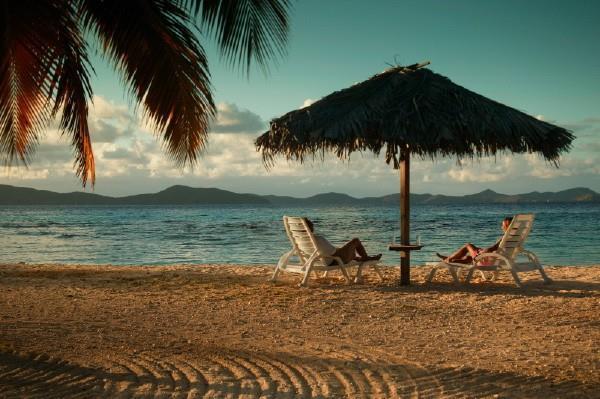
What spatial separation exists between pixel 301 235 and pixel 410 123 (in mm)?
2060

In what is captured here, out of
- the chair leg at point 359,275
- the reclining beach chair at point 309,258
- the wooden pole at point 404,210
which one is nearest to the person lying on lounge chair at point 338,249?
the reclining beach chair at point 309,258

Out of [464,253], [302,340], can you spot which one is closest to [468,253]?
[464,253]

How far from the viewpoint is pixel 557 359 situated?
423 centimetres

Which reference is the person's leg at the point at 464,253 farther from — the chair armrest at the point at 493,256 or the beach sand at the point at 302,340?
the beach sand at the point at 302,340

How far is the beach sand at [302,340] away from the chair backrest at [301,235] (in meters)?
0.49

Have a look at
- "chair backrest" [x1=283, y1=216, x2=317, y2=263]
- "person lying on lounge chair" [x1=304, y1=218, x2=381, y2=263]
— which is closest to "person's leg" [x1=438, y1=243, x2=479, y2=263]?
"person lying on lounge chair" [x1=304, y1=218, x2=381, y2=263]

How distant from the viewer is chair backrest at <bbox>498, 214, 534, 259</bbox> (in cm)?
748

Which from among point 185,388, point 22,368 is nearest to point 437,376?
point 185,388

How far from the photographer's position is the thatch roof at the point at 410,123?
713 centimetres

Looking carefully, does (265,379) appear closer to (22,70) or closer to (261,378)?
(261,378)

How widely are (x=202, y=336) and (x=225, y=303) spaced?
1.73 metres

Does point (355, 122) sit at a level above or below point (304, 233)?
above

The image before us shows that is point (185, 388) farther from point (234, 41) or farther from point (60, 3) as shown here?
point (60, 3)

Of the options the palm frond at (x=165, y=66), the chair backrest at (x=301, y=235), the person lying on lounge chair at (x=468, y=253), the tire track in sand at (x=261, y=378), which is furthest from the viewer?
the person lying on lounge chair at (x=468, y=253)
